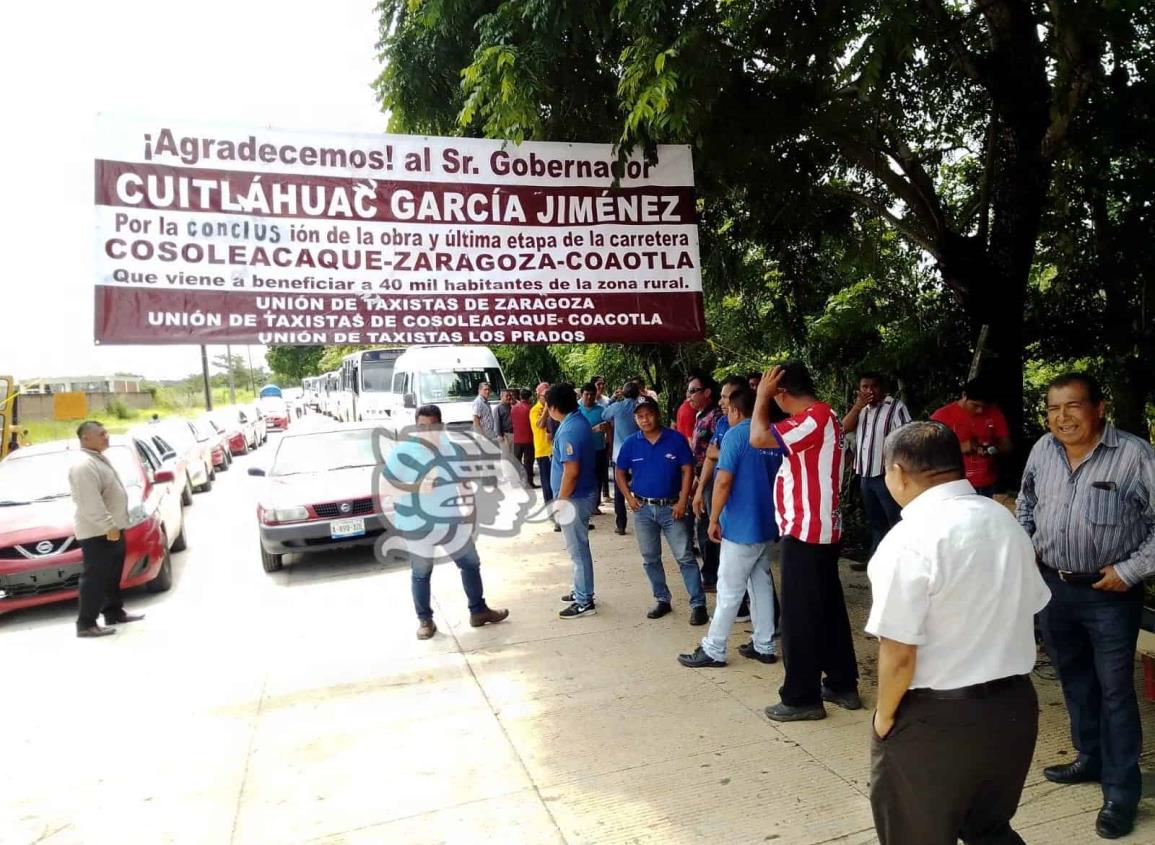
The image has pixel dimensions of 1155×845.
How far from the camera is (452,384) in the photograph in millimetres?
15336

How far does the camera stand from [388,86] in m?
5.74

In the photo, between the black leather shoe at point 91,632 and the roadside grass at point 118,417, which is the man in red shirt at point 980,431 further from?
the roadside grass at point 118,417

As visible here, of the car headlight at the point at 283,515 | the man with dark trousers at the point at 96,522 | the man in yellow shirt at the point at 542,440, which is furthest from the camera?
the man in yellow shirt at the point at 542,440

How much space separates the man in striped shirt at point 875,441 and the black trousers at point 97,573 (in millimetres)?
6029

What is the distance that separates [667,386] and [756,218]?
7139mm

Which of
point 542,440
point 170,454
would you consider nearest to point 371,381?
point 170,454

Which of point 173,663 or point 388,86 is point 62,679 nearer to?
point 173,663

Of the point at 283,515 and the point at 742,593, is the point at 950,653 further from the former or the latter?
the point at 283,515

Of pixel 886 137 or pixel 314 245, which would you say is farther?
pixel 886 137

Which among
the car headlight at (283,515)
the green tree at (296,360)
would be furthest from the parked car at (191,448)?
the green tree at (296,360)

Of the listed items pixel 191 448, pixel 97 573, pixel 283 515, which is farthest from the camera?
pixel 191 448

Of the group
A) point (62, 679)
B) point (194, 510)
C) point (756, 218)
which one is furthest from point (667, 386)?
point (62, 679)

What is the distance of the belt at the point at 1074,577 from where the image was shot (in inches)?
112

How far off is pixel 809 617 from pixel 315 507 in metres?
5.33
